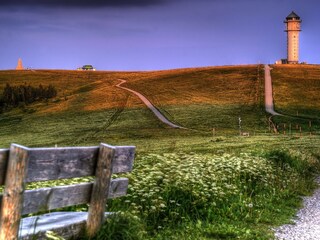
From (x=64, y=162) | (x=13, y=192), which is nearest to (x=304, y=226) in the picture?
(x=64, y=162)

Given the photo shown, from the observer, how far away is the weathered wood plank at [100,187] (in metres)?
7.97

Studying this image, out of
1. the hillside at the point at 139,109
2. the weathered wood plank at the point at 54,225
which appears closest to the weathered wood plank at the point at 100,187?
the weathered wood plank at the point at 54,225

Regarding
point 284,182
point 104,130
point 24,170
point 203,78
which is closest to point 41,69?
point 203,78

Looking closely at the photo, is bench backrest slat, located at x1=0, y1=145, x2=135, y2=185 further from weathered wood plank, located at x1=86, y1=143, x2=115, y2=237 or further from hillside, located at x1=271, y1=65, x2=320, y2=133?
hillside, located at x1=271, y1=65, x2=320, y2=133

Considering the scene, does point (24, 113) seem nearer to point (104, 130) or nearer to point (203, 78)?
point (104, 130)

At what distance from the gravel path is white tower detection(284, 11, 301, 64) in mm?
151882

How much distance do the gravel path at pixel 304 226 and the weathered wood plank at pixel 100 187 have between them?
16.0ft

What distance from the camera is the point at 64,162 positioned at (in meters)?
7.31

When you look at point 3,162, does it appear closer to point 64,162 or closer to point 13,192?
point 13,192

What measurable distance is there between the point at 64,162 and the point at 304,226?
24.8 feet

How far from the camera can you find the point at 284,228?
41.7 ft

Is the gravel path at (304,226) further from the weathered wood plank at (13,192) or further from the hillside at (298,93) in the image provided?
the hillside at (298,93)

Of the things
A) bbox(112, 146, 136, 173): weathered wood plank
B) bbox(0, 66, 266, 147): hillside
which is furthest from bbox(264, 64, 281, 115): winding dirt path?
bbox(112, 146, 136, 173): weathered wood plank

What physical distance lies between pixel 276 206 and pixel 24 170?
966cm
